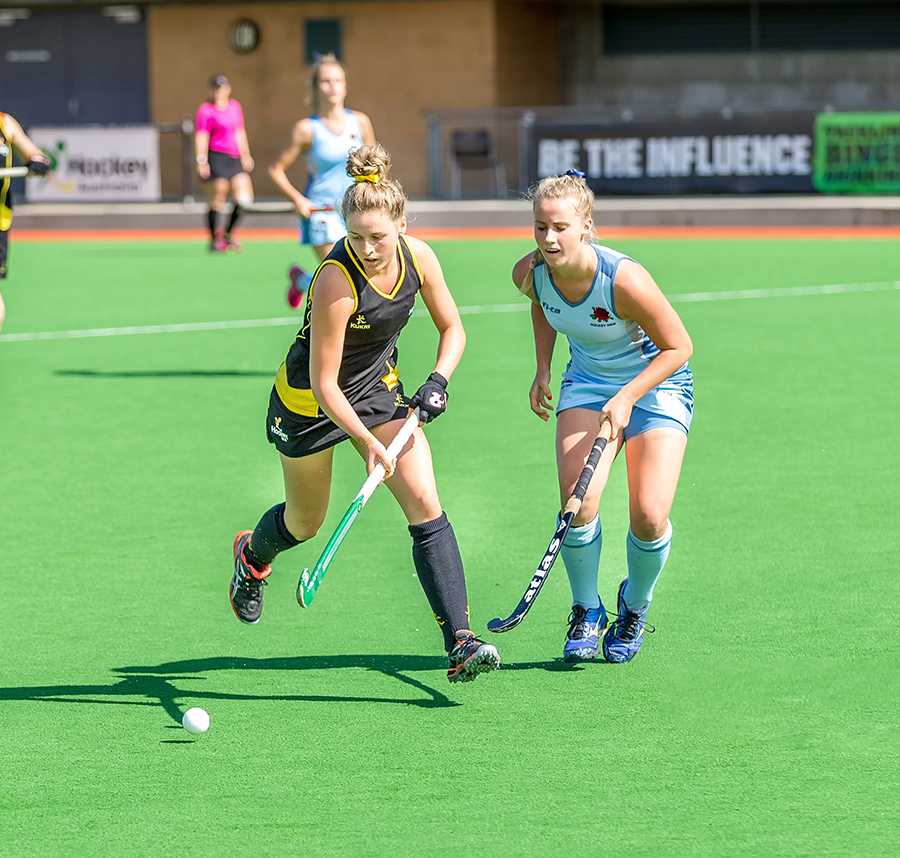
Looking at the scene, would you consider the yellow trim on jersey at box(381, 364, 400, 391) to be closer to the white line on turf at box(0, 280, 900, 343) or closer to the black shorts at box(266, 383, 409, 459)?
the black shorts at box(266, 383, 409, 459)

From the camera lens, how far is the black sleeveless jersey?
228 inches

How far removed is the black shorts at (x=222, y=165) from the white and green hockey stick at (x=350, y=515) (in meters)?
18.3

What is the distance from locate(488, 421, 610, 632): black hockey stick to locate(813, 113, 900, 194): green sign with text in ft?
69.3

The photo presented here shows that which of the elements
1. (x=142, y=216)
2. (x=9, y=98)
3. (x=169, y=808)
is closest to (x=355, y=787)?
(x=169, y=808)

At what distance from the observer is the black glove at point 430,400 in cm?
588

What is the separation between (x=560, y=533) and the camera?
5.90 metres

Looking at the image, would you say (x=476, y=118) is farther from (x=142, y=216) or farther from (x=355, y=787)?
(x=355, y=787)

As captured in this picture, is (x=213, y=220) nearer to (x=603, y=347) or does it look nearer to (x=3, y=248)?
(x=3, y=248)

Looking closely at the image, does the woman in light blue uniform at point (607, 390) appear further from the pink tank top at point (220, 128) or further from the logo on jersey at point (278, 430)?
the pink tank top at point (220, 128)

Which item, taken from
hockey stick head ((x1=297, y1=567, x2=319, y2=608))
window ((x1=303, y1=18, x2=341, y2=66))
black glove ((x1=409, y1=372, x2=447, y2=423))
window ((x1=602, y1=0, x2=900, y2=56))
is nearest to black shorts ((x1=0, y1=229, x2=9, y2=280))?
black glove ((x1=409, y1=372, x2=447, y2=423))

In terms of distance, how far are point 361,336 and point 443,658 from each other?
117 centimetres

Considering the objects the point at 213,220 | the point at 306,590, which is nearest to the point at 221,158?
the point at 213,220

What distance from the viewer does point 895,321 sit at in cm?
1495

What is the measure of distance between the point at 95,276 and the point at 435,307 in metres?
15.5
